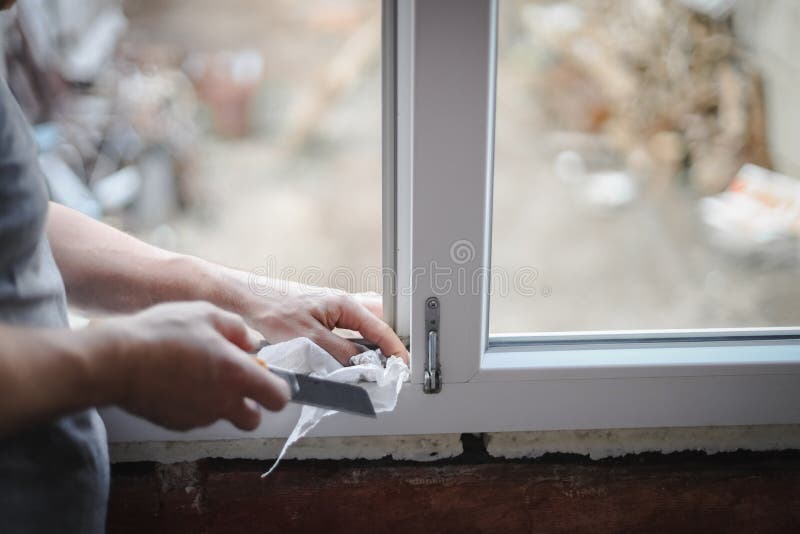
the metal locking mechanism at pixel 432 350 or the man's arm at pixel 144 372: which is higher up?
the man's arm at pixel 144 372


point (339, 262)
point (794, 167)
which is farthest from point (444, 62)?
point (794, 167)

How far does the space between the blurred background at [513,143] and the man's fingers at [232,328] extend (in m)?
0.35

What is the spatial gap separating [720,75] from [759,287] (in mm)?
328

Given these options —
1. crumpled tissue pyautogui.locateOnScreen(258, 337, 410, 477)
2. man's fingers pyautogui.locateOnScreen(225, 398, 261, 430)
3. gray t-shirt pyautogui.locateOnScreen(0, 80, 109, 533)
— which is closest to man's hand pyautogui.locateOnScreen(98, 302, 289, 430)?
man's fingers pyautogui.locateOnScreen(225, 398, 261, 430)

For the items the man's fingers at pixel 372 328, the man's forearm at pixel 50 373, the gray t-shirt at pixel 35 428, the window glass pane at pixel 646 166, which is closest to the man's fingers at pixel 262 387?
the man's forearm at pixel 50 373

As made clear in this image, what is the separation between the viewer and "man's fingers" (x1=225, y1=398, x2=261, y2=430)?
565mm

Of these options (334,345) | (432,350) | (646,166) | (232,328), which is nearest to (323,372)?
(334,345)

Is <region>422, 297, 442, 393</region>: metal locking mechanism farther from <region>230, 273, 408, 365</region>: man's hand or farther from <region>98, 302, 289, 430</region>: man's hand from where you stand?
<region>98, 302, 289, 430</region>: man's hand

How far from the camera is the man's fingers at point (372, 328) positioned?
89 cm

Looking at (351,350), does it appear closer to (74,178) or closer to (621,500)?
(621,500)

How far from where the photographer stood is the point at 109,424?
852 mm

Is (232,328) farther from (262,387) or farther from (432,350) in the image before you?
(432,350)

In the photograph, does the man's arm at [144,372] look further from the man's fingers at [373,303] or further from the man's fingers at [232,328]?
the man's fingers at [373,303]

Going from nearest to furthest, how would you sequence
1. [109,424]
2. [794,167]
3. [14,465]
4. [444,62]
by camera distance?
[14,465], [444,62], [109,424], [794,167]
